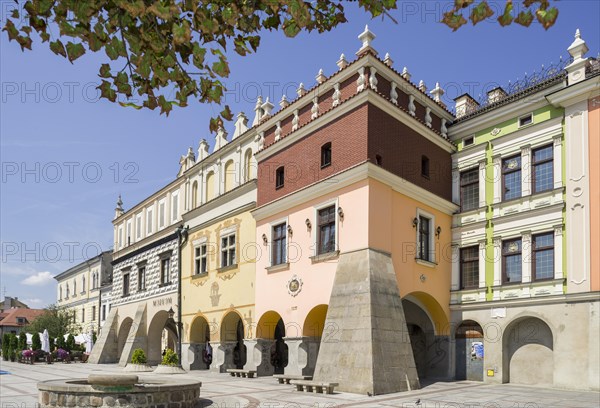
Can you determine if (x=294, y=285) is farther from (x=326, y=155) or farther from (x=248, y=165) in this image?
(x=248, y=165)

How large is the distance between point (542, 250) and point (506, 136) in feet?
16.1

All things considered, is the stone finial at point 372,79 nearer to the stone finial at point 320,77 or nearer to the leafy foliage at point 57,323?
the stone finial at point 320,77

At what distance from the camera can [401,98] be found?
24109mm

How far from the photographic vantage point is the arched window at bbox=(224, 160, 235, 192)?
30.8 meters

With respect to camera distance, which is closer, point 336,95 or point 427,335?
point 336,95

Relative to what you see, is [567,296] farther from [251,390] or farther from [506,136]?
[251,390]

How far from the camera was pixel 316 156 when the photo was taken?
2402 centimetres

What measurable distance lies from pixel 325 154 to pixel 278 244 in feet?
15.4

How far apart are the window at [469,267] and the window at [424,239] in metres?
1.77

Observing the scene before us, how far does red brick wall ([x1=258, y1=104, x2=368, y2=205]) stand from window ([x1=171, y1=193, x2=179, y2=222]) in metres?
10.5

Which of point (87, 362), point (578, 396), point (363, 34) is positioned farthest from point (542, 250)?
point (87, 362)

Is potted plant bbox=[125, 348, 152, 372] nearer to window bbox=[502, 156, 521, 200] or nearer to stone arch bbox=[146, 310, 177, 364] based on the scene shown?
stone arch bbox=[146, 310, 177, 364]

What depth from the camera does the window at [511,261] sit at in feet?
74.3

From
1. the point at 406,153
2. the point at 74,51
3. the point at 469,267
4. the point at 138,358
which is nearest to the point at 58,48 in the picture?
the point at 74,51
